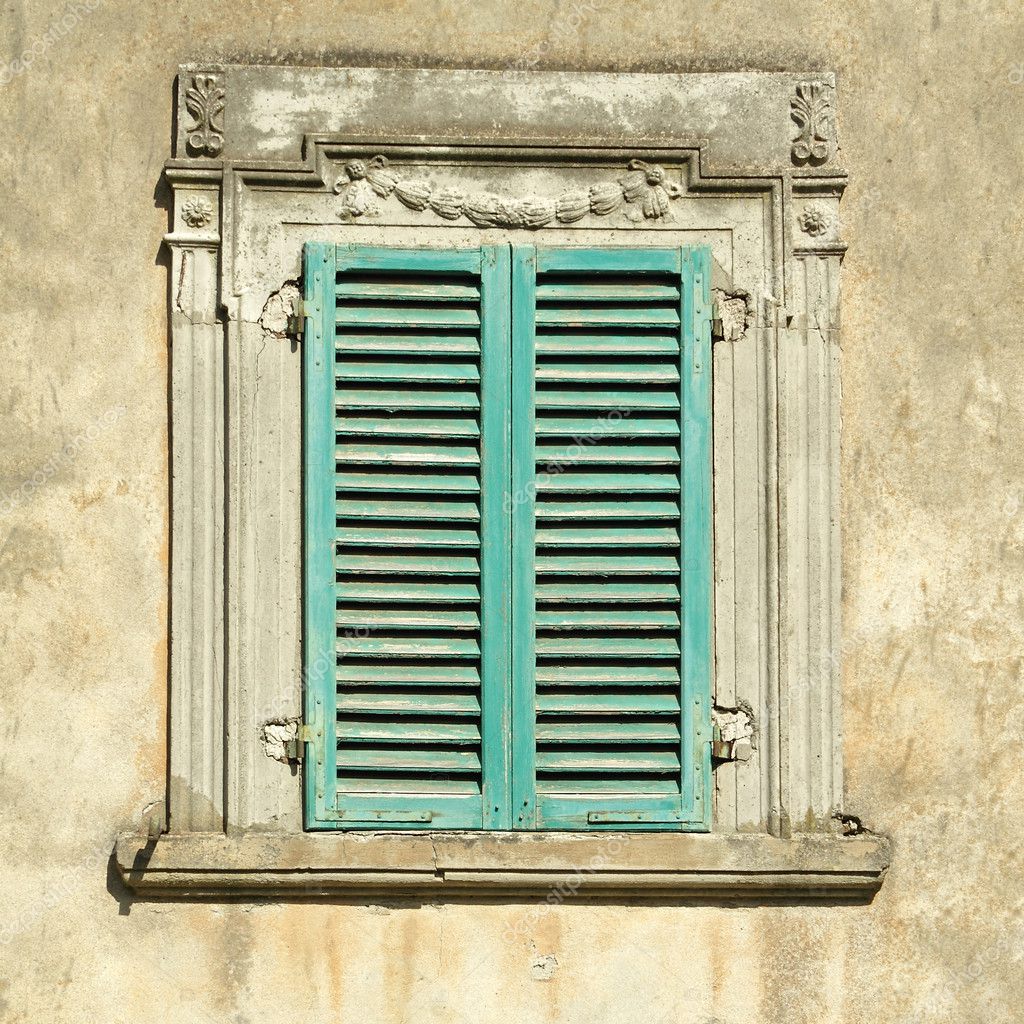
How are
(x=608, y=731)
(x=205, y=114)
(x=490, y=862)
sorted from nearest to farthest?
(x=490, y=862)
(x=608, y=731)
(x=205, y=114)

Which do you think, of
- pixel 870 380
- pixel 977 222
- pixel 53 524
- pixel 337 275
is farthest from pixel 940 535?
pixel 53 524

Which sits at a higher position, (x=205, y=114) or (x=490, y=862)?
(x=205, y=114)

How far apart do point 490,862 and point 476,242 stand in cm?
201

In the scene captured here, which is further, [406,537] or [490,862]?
[406,537]

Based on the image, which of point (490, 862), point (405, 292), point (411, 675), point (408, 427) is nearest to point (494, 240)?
point (405, 292)

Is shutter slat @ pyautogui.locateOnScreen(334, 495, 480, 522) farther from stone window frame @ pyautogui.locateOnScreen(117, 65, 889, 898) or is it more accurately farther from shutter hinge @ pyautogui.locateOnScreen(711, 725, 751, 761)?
shutter hinge @ pyautogui.locateOnScreen(711, 725, 751, 761)

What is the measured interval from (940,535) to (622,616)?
3.59 feet

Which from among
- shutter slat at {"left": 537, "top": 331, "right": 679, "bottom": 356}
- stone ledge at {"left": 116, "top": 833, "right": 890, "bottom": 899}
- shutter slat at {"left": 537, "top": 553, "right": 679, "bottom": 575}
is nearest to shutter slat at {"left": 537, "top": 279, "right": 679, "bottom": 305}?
shutter slat at {"left": 537, "top": 331, "right": 679, "bottom": 356}

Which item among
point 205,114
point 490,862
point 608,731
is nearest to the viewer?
point 490,862

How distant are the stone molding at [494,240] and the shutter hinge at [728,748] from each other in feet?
0.13

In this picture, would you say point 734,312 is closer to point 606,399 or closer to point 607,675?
point 606,399

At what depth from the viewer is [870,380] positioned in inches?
211

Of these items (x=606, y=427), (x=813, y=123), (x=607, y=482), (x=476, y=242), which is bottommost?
(x=607, y=482)

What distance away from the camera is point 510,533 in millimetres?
5258
